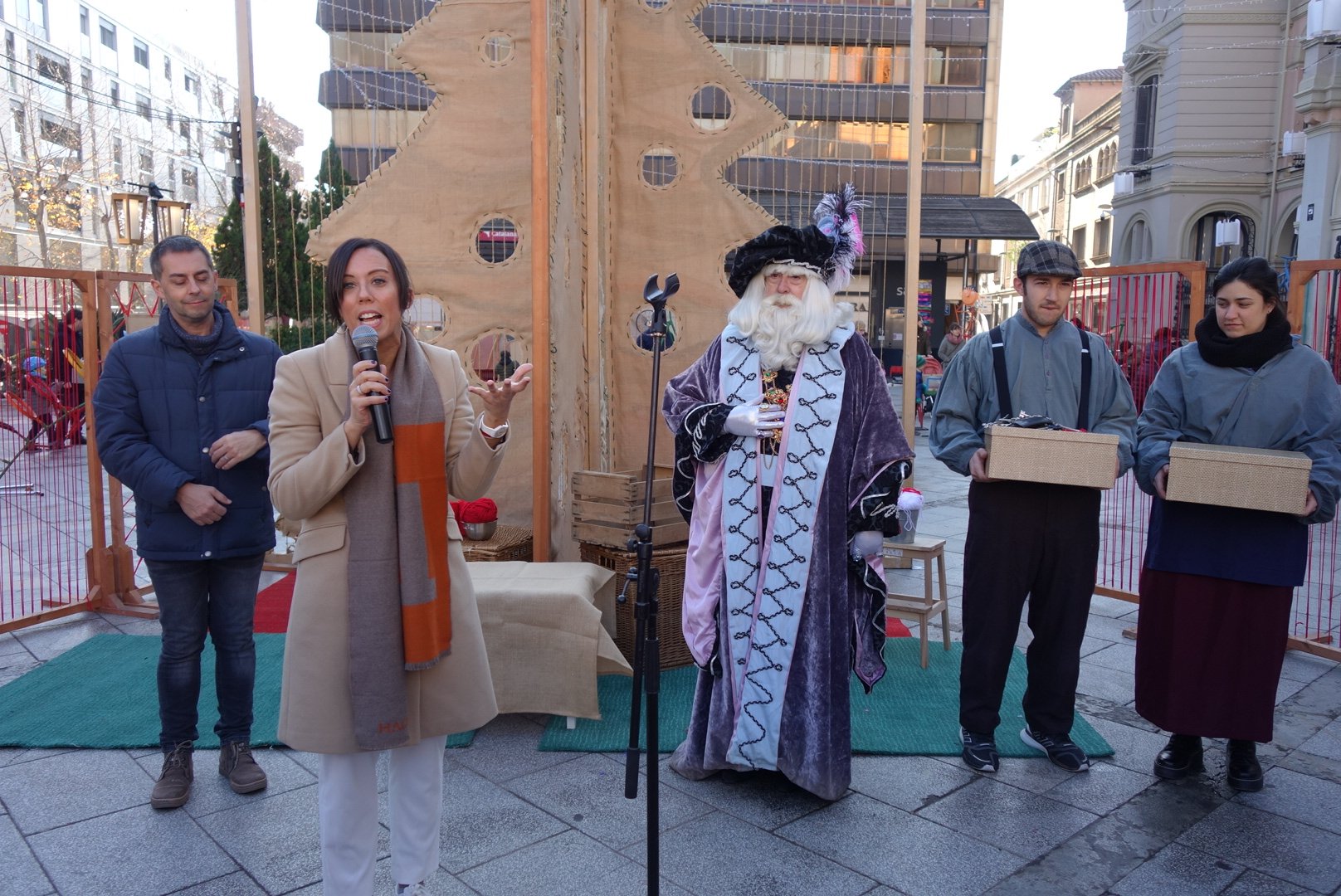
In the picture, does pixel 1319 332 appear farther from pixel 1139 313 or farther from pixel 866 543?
pixel 866 543

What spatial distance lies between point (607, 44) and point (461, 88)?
87cm

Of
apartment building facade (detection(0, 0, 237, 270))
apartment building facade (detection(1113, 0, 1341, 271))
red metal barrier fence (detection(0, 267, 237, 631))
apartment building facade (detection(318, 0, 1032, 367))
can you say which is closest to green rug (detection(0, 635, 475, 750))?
red metal barrier fence (detection(0, 267, 237, 631))

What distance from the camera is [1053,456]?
3236 millimetres

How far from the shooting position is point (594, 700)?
12.8 feet

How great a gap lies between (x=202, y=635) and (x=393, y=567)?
1497 millimetres

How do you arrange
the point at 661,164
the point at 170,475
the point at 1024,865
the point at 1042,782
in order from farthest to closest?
the point at 661,164 < the point at 1042,782 < the point at 170,475 < the point at 1024,865

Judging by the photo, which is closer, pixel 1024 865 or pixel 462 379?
pixel 462 379

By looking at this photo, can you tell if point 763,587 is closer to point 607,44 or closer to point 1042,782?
point 1042,782

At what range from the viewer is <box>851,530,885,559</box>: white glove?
131 inches

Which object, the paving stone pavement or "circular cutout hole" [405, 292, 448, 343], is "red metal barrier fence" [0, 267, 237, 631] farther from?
the paving stone pavement

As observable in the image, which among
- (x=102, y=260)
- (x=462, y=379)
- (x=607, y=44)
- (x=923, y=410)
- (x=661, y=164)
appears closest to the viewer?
(x=462, y=379)

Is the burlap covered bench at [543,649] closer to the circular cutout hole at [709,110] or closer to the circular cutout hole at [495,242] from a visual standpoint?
the circular cutout hole at [495,242]

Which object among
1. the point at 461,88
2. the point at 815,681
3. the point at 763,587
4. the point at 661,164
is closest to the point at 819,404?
the point at 763,587

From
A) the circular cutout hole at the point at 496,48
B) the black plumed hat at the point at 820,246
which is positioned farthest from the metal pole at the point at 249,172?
the black plumed hat at the point at 820,246
